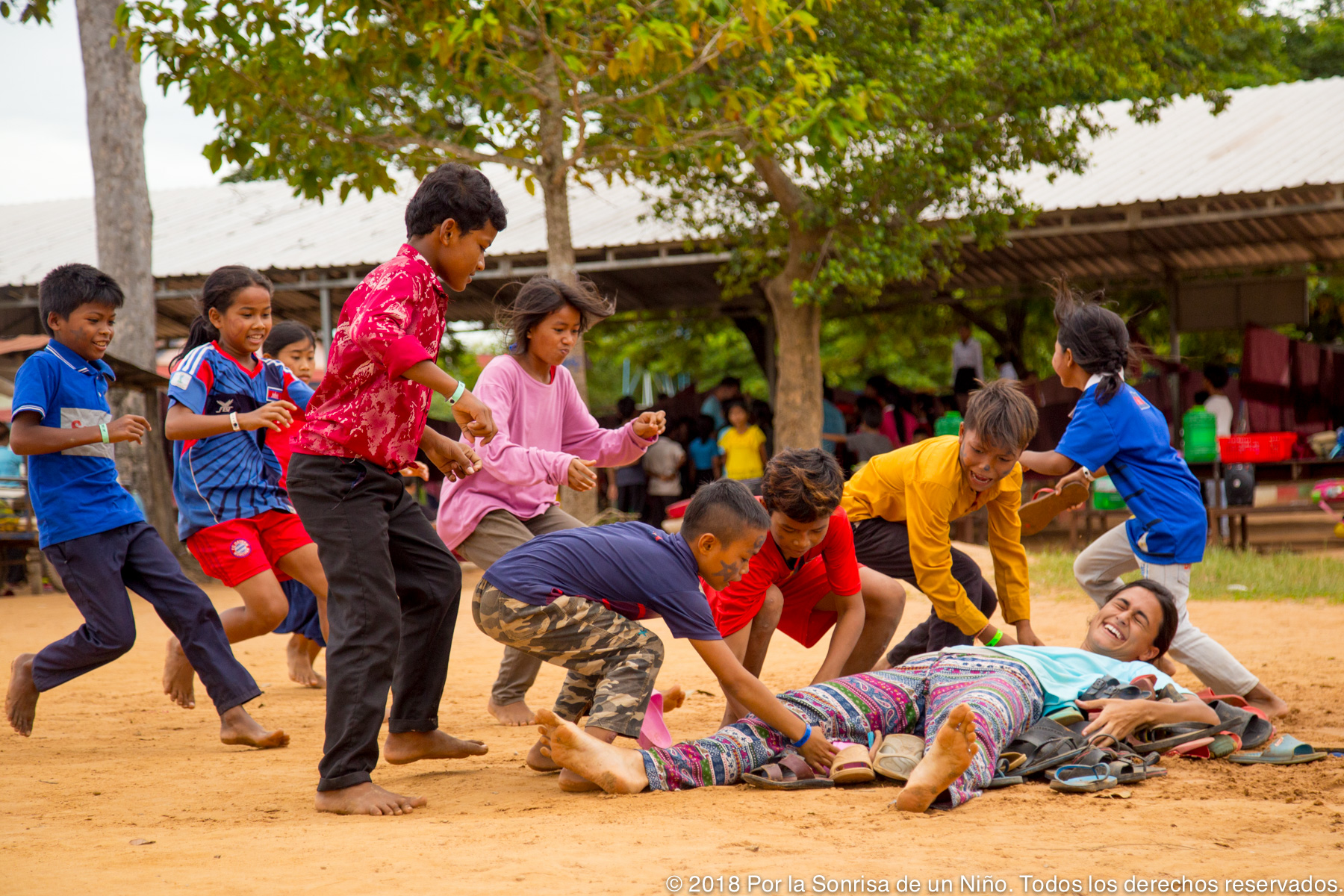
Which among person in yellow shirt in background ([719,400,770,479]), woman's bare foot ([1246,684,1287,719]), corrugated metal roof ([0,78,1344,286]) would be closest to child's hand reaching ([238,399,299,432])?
woman's bare foot ([1246,684,1287,719])

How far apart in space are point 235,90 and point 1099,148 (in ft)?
34.1

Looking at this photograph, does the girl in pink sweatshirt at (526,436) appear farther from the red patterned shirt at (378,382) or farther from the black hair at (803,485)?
the red patterned shirt at (378,382)

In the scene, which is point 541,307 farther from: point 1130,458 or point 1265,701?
point 1265,701

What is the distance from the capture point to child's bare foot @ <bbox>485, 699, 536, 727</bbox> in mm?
4738

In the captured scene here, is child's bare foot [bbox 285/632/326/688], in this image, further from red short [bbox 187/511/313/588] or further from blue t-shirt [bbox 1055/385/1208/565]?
blue t-shirt [bbox 1055/385/1208/565]

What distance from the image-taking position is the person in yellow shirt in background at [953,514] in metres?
4.14

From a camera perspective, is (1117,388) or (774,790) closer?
(774,790)

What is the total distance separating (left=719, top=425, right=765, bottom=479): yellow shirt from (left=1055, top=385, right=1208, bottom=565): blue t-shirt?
27.1ft

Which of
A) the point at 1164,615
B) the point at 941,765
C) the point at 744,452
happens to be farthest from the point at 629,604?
the point at 744,452

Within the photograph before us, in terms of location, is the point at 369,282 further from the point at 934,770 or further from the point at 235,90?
the point at 235,90

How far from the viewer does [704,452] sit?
14750 millimetres

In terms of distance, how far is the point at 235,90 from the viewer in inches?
364

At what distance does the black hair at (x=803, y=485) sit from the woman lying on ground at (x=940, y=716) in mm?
560

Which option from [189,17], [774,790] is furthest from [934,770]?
[189,17]
